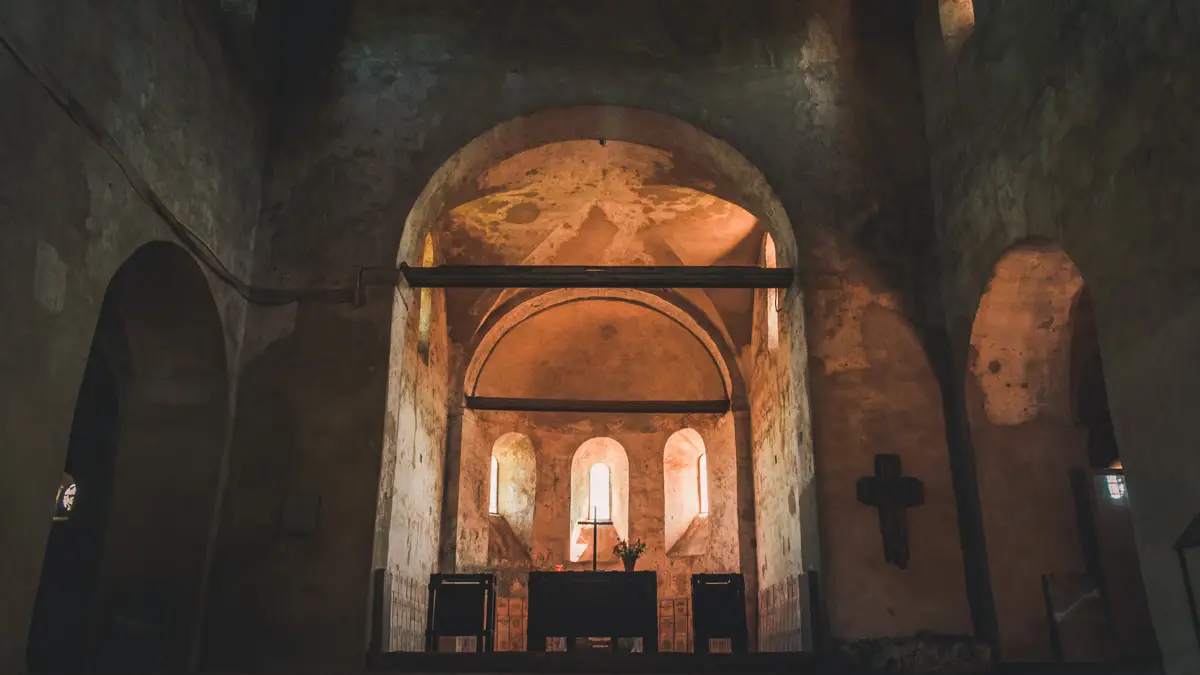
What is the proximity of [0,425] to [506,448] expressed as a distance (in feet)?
38.1

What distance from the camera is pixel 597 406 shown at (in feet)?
50.5

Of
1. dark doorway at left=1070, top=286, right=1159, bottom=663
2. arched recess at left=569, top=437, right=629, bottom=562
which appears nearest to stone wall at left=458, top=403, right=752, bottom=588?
arched recess at left=569, top=437, right=629, bottom=562

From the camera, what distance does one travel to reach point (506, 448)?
1664 centimetres

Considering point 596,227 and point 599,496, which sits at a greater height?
point 596,227

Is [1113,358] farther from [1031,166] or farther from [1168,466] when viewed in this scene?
[1031,166]

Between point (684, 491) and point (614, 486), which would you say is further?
point (614, 486)

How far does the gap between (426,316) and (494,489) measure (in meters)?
5.15

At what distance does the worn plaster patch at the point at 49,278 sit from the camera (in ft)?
18.3

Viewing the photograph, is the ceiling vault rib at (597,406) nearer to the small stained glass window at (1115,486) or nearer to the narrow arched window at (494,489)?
the narrow arched window at (494,489)

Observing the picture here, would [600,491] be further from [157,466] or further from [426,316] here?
[157,466]

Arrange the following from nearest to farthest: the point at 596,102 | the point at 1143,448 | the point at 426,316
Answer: the point at 1143,448, the point at 596,102, the point at 426,316

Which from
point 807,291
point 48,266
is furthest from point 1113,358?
point 48,266

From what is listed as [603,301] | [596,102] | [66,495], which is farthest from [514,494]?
[596,102]

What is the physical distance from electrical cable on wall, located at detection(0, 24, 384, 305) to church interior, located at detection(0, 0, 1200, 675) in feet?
0.10
